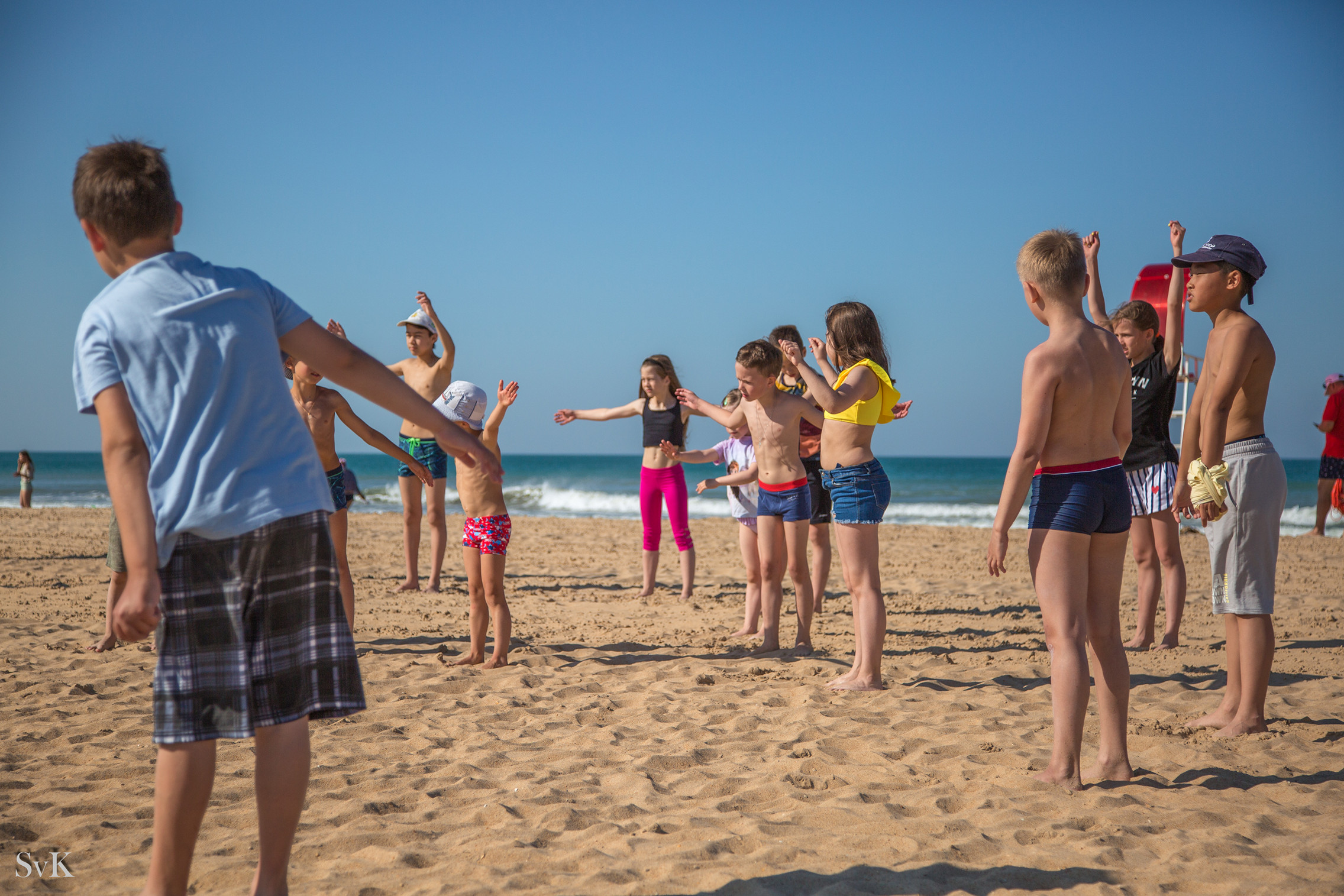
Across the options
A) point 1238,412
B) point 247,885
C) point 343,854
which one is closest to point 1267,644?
point 1238,412

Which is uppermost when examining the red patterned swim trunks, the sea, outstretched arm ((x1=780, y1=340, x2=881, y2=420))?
outstretched arm ((x1=780, y1=340, x2=881, y2=420))

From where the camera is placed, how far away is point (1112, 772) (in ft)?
10.6

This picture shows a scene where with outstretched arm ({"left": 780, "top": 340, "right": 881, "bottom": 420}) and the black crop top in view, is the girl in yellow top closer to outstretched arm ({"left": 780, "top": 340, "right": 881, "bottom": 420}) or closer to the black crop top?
outstretched arm ({"left": 780, "top": 340, "right": 881, "bottom": 420})

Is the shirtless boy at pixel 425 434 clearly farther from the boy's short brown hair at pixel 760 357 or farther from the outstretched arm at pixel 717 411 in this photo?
the boy's short brown hair at pixel 760 357

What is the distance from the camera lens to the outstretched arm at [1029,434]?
9.95 ft

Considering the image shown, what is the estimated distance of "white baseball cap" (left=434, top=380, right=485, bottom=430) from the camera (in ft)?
16.6

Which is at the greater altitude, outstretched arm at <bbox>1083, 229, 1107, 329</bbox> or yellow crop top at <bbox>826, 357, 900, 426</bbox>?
outstretched arm at <bbox>1083, 229, 1107, 329</bbox>

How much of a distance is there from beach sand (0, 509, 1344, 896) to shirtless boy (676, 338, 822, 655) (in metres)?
0.44

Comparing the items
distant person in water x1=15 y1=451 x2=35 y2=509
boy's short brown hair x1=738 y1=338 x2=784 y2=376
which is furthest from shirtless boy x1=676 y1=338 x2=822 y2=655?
distant person in water x1=15 y1=451 x2=35 y2=509

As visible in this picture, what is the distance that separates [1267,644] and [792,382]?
3.43 m

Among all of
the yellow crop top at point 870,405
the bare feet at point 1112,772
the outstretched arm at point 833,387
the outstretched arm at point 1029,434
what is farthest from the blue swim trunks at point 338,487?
the bare feet at point 1112,772

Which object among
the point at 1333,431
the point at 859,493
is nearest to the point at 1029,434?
the point at 859,493

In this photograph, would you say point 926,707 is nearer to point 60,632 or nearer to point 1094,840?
point 1094,840

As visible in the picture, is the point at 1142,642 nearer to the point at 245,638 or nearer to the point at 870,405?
the point at 870,405
